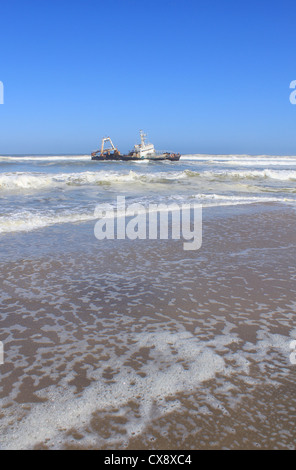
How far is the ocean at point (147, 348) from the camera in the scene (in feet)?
6.12

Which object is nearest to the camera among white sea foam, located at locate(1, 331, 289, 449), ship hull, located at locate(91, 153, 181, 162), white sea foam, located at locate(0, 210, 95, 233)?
white sea foam, located at locate(1, 331, 289, 449)

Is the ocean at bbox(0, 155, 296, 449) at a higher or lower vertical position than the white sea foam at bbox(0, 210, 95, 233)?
lower

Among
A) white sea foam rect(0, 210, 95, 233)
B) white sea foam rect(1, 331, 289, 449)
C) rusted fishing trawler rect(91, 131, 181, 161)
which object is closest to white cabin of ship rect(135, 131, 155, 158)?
rusted fishing trawler rect(91, 131, 181, 161)

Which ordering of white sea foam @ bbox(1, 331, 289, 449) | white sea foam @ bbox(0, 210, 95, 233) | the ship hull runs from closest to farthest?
white sea foam @ bbox(1, 331, 289, 449)
white sea foam @ bbox(0, 210, 95, 233)
the ship hull

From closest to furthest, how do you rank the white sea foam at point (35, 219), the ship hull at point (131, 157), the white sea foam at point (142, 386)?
the white sea foam at point (142, 386), the white sea foam at point (35, 219), the ship hull at point (131, 157)

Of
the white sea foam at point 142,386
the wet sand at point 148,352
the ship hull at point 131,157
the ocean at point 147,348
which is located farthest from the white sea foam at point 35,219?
the ship hull at point 131,157

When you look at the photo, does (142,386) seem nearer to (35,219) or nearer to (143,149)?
(35,219)

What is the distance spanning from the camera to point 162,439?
5.89ft

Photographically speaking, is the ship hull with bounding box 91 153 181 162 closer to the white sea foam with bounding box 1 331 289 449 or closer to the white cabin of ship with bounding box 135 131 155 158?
the white cabin of ship with bounding box 135 131 155 158

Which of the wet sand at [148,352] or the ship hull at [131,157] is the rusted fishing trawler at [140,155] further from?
the wet sand at [148,352]

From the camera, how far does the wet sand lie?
6.10 feet
